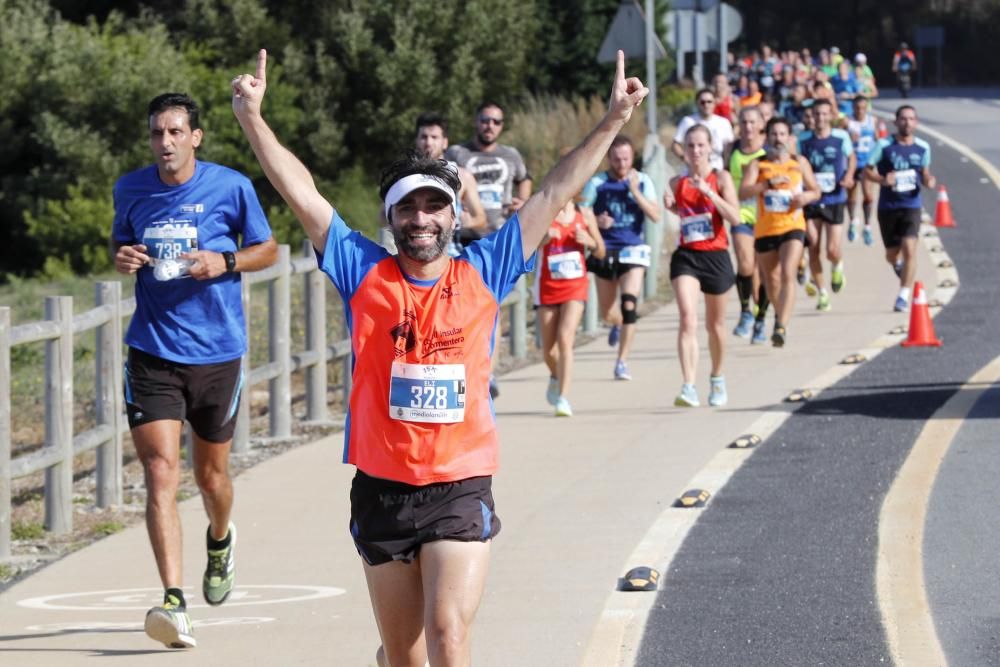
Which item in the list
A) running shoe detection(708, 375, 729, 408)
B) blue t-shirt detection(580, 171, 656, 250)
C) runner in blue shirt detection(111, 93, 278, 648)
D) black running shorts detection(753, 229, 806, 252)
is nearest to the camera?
runner in blue shirt detection(111, 93, 278, 648)

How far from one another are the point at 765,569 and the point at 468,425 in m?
2.99

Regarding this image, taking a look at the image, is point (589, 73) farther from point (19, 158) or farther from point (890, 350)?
point (890, 350)

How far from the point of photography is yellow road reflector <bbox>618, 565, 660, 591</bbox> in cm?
779

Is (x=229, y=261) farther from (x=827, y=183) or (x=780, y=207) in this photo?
(x=827, y=183)

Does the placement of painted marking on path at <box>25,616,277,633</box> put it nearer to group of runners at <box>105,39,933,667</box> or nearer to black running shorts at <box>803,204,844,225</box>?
group of runners at <box>105,39,933,667</box>

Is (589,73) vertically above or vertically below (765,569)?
above

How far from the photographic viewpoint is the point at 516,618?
293 inches

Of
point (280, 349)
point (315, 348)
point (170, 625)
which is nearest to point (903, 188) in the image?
point (315, 348)

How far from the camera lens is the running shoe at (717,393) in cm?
1298

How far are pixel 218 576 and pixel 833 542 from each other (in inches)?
103

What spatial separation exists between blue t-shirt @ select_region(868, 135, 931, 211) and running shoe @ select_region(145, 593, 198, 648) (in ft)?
40.8

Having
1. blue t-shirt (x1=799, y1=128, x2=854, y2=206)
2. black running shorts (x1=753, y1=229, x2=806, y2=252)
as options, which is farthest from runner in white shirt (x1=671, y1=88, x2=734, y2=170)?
black running shorts (x1=753, y1=229, x2=806, y2=252)

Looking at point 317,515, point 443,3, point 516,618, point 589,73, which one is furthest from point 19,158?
point 516,618

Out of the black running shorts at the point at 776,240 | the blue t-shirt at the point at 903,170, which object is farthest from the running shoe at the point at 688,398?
the blue t-shirt at the point at 903,170
